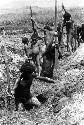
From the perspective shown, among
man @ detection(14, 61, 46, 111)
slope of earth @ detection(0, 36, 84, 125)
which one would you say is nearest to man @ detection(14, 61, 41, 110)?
man @ detection(14, 61, 46, 111)

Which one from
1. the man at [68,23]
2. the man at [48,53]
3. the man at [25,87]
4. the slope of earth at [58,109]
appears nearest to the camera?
the slope of earth at [58,109]

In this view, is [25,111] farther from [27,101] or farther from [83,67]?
[83,67]

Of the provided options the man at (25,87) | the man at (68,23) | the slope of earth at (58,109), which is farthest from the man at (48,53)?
the man at (68,23)

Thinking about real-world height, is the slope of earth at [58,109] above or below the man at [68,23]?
below

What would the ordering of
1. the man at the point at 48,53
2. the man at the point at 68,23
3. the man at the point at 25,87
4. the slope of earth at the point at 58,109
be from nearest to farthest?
1. the slope of earth at the point at 58,109
2. the man at the point at 25,87
3. the man at the point at 48,53
4. the man at the point at 68,23

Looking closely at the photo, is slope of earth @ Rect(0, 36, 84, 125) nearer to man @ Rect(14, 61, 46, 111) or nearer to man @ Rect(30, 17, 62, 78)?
man @ Rect(14, 61, 46, 111)

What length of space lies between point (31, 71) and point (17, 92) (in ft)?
2.05

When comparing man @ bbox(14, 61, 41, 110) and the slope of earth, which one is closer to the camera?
the slope of earth

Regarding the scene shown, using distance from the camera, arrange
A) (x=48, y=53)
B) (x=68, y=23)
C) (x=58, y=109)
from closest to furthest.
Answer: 1. (x=58, y=109)
2. (x=48, y=53)
3. (x=68, y=23)

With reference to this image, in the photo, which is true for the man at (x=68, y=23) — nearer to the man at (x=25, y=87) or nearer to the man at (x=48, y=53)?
the man at (x=48, y=53)

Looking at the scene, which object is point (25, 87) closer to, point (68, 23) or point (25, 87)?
point (25, 87)

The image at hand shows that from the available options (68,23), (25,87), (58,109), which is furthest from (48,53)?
(68,23)

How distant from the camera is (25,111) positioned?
7977mm

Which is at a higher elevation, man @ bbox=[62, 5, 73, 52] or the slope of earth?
man @ bbox=[62, 5, 73, 52]
